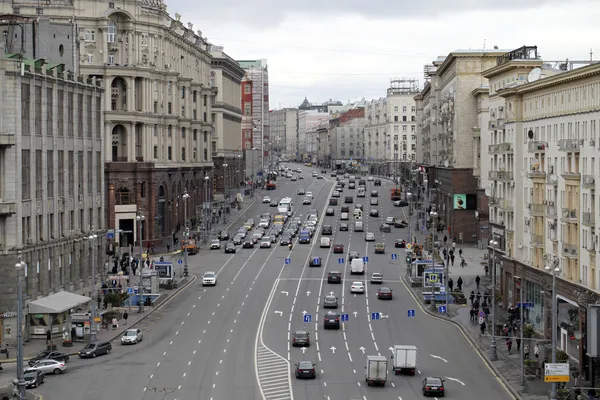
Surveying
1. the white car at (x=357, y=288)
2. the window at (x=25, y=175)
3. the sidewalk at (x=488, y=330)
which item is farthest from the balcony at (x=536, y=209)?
the window at (x=25, y=175)

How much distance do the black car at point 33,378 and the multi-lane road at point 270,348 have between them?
0.79 metres

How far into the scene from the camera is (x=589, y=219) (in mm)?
64375

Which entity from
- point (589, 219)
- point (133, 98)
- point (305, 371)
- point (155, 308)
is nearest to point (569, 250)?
point (589, 219)

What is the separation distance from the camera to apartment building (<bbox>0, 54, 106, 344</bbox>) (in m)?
74.3

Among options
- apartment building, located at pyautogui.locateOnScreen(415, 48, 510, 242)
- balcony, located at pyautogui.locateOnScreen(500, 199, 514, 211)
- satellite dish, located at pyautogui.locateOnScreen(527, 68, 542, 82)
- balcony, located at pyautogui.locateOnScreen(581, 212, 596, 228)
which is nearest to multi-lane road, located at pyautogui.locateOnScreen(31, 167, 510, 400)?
balcony, located at pyautogui.locateOnScreen(581, 212, 596, 228)

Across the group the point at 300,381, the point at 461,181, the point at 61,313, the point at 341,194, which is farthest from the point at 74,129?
the point at 341,194

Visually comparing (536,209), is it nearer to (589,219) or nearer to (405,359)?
(589,219)

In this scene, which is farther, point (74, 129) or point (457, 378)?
point (74, 129)

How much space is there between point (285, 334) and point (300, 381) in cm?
1524

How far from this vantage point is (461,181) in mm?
136875

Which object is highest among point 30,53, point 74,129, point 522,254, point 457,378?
point 30,53

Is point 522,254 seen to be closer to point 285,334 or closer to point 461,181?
point 285,334

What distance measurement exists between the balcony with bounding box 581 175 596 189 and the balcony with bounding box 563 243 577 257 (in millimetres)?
4382

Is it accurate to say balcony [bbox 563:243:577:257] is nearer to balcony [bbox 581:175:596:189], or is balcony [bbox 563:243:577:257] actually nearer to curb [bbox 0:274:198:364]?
balcony [bbox 581:175:596:189]
